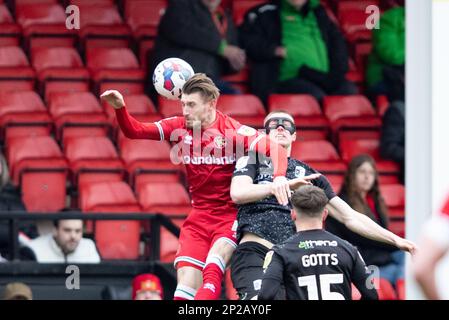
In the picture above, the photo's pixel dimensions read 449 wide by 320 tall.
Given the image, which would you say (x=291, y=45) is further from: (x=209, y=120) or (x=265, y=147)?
(x=265, y=147)

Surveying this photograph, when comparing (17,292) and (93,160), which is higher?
(93,160)

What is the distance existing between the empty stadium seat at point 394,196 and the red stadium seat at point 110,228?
213 cm

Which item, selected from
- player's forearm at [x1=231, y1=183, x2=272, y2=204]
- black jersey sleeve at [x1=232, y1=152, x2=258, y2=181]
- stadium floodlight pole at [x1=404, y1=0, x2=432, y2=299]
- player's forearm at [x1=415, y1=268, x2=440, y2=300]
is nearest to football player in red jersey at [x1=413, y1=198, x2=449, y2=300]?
player's forearm at [x1=415, y1=268, x2=440, y2=300]

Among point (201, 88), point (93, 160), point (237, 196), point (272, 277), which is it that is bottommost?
point (272, 277)

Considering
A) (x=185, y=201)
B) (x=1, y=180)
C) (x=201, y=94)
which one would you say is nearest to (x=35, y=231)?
(x=1, y=180)

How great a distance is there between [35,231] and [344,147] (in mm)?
2917

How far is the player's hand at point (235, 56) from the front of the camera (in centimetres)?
1254

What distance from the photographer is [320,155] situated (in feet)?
41.9

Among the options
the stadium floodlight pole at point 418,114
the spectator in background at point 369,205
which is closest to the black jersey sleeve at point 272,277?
the spectator in background at point 369,205

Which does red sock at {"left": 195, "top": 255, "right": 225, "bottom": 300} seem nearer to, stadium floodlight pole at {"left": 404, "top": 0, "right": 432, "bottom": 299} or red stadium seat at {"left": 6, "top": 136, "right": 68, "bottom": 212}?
stadium floodlight pole at {"left": 404, "top": 0, "right": 432, "bottom": 299}

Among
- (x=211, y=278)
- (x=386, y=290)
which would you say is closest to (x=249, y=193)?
(x=211, y=278)

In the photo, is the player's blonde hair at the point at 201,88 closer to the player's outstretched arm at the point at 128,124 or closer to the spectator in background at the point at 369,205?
the player's outstretched arm at the point at 128,124

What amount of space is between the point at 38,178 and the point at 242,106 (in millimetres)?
1992
